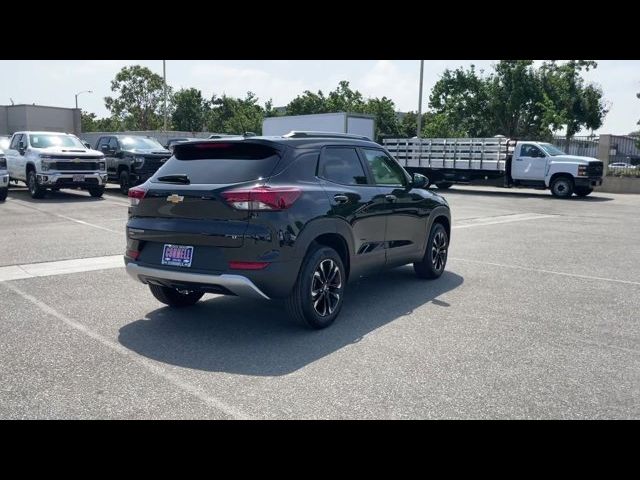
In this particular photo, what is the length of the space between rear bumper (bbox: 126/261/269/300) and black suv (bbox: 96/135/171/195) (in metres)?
14.0

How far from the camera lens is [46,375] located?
4375 millimetres

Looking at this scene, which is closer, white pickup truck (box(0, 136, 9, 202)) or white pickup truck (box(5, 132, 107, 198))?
white pickup truck (box(0, 136, 9, 202))

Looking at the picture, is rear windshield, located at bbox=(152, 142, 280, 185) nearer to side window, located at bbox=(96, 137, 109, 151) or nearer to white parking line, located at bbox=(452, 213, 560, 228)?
white parking line, located at bbox=(452, 213, 560, 228)

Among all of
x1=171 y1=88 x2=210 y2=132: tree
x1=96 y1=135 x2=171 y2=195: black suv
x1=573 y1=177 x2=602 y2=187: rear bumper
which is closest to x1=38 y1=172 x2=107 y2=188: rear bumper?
x1=96 y1=135 x2=171 y2=195: black suv

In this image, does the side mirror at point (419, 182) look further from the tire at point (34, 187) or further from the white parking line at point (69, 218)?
the tire at point (34, 187)

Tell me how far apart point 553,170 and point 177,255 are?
20413 millimetres

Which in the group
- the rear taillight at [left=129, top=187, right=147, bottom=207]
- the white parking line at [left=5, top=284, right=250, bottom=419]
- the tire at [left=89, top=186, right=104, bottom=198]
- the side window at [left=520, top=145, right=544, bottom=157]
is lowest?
the white parking line at [left=5, top=284, right=250, bottom=419]

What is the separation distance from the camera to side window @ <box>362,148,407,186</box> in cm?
670

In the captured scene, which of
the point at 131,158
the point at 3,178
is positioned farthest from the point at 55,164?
the point at 131,158

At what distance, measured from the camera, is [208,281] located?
5.00m

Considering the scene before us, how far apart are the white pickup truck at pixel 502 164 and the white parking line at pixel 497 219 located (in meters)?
6.68

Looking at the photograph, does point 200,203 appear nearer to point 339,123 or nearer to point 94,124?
point 339,123
